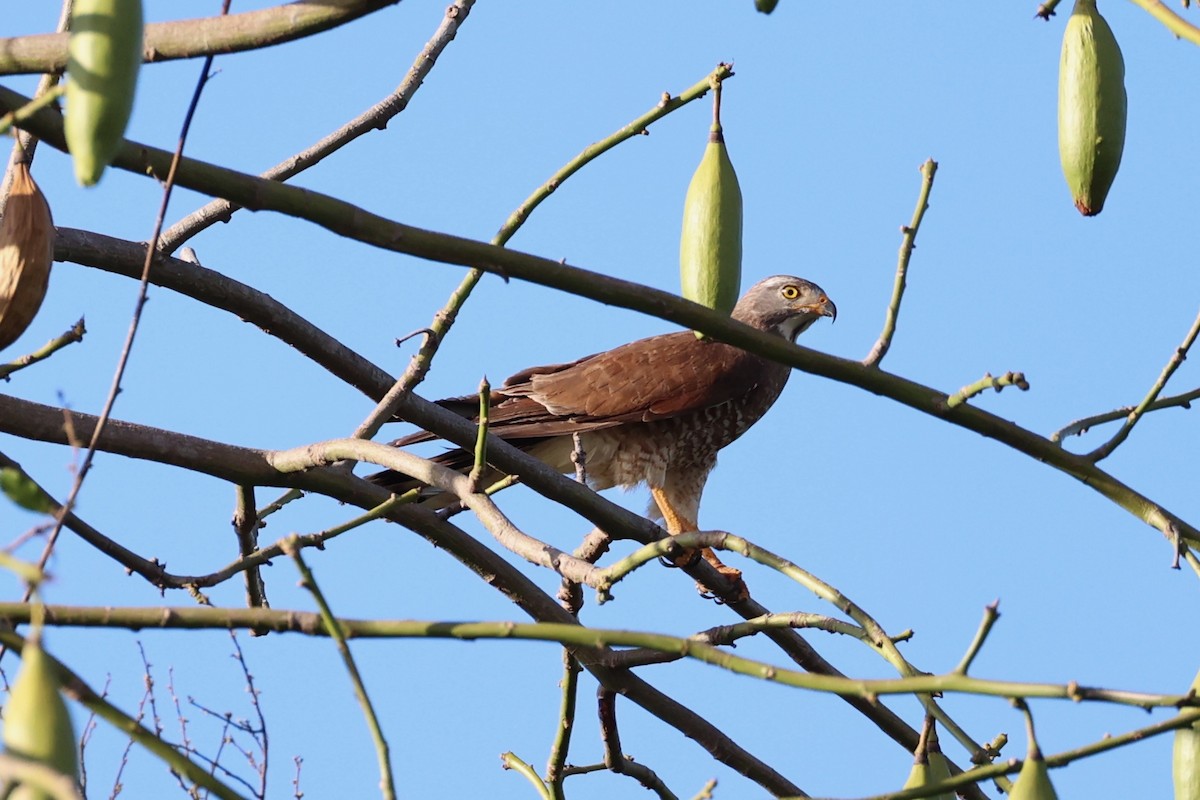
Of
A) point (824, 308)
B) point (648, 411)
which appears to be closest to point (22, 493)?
point (648, 411)

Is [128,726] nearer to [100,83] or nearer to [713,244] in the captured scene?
[100,83]

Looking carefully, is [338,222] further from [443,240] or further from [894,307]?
[894,307]

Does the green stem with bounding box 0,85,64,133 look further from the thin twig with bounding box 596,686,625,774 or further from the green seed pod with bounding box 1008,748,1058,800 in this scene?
the thin twig with bounding box 596,686,625,774

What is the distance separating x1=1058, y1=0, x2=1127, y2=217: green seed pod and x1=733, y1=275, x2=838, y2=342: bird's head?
230 inches

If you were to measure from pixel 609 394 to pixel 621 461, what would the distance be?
0.33 meters

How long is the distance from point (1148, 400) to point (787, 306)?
19.2 ft

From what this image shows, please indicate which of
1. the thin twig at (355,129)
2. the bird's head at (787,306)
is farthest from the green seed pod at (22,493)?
the bird's head at (787,306)

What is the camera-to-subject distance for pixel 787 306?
8086 millimetres

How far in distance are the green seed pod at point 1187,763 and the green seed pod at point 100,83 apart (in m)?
1.40

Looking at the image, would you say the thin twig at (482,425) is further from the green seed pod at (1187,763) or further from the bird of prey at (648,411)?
the bird of prey at (648,411)

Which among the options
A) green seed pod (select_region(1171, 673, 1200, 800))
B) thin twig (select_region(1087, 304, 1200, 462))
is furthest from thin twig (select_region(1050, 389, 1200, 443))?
green seed pod (select_region(1171, 673, 1200, 800))

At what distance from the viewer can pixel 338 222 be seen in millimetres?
1925

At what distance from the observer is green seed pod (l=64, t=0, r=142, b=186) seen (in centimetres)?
142

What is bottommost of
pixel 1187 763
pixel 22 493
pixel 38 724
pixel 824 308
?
pixel 38 724
